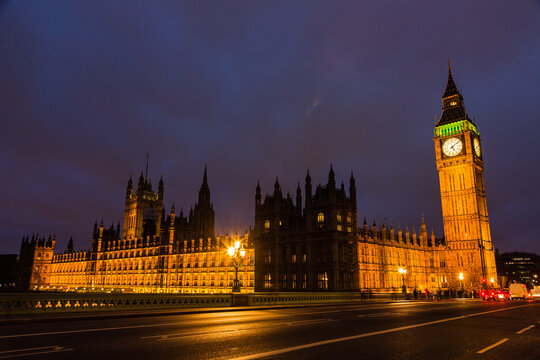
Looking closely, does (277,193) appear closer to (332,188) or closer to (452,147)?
(332,188)

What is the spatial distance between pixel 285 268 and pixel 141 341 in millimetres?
52468

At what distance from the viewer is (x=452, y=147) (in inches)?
3733

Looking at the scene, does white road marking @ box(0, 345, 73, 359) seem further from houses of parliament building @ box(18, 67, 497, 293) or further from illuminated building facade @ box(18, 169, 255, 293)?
illuminated building facade @ box(18, 169, 255, 293)

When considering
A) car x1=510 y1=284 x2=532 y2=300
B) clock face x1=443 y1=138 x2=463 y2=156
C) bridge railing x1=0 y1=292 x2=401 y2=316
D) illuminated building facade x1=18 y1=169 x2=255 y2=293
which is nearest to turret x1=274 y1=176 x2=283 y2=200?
illuminated building facade x1=18 y1=169 x2=255 y2=293

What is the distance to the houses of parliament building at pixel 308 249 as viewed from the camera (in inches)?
2377

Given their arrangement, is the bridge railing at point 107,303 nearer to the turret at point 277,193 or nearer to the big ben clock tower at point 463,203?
the turret at point 277,193

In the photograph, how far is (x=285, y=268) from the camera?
62812 millimetres

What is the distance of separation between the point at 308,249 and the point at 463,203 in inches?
1990

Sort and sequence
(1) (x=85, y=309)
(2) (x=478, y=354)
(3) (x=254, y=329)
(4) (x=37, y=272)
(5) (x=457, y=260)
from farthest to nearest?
(4) (x=37, y=272) → (5) (x=457, y=260) → (1) (x=85, y=309) → (3) (x=254, y=329) → (2) (x=478, y=354)

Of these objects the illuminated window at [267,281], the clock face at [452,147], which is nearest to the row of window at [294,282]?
the illuminated window at [267,281]

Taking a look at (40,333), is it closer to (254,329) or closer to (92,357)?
(92,357)

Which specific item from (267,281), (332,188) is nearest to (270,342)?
(332,188)

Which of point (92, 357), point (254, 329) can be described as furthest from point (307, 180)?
point (92, 357)

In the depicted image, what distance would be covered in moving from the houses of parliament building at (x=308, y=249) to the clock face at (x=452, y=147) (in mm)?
250
